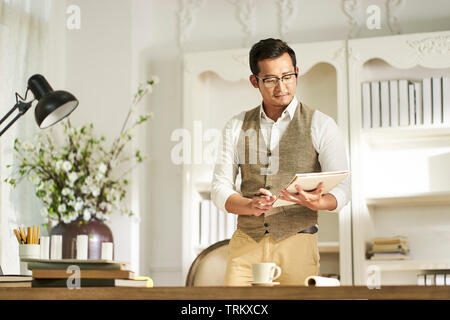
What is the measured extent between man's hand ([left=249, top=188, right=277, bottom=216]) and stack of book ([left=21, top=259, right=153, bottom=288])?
0.70 metres

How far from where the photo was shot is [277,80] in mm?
2072

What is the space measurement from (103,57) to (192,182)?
890 mm

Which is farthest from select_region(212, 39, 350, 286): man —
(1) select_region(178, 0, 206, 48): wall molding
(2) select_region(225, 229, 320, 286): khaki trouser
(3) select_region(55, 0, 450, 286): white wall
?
(1) select_region(178, 0, 206, 48): wall molding

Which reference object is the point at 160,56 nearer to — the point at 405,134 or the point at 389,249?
the point at 405,134

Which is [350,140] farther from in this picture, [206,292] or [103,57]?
[206,292]

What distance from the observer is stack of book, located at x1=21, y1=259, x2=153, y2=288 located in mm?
1199

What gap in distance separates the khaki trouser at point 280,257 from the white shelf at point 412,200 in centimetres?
138

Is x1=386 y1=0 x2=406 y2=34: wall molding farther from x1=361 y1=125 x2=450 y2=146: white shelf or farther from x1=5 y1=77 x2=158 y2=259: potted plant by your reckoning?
x1=5 y1=77 x2=158 y2=259: potted plant

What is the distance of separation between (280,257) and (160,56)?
2.24 m

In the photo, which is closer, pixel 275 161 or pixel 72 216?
pixel 275 161

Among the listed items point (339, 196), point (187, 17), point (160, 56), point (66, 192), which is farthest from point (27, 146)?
point (339, 196)
